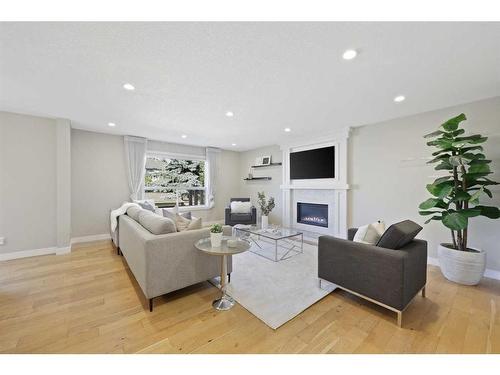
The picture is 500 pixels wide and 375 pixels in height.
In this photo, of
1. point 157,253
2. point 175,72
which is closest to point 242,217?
point 157,253

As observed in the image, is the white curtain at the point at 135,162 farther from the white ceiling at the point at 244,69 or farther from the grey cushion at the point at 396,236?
the grey cushion at the point at 396,236

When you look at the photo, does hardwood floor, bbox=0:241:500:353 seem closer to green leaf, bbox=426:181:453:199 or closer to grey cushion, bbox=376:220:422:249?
grey cushion, bbox=376:220:422:249

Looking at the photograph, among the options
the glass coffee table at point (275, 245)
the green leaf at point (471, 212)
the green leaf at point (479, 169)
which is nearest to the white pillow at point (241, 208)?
the glass coffee table at point (275, 245)

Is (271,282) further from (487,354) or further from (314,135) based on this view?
(314,135)

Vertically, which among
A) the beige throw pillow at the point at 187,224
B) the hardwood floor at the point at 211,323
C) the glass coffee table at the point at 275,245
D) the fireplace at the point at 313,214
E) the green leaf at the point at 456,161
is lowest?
the hardwood floor at the point at 211,323

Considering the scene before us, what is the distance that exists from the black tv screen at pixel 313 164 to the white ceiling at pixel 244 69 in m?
1.00

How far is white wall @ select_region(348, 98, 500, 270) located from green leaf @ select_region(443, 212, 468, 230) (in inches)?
30.1

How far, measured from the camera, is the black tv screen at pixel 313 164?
13.5ft

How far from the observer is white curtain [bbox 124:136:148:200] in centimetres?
446

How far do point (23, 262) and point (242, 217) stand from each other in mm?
3645

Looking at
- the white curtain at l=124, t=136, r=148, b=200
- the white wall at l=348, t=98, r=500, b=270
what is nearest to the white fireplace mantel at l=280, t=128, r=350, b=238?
the white wall at l=348, t=98, r=500, b=270

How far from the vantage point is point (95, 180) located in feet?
13.7

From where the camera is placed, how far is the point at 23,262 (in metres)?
2.96

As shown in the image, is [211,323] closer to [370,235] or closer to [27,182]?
[370,235]
